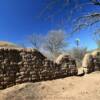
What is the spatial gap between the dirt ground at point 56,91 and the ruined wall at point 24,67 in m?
0.36

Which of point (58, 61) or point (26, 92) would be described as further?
point (58, 61)

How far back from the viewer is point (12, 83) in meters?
10.2

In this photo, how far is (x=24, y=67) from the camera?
35.0ft

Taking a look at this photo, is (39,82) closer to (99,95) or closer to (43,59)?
(43,59)

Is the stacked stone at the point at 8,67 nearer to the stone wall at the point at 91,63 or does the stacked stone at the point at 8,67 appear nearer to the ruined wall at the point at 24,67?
the ruined wall at the point at 24,67

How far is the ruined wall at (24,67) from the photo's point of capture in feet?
33.1

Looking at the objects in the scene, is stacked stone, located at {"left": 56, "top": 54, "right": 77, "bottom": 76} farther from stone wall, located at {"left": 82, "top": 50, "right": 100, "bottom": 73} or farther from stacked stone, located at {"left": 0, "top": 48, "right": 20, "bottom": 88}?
stacked stone, located at {"left": 0, "top": 48, "right": 20, "bottom": 88}

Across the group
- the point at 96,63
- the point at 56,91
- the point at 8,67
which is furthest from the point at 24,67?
the point at 96,63

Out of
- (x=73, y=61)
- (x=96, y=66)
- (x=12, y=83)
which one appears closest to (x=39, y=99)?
(x=12, y=83)

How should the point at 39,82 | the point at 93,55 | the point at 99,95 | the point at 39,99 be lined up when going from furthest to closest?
the point at 93,55
the point at 39,82
the point at 99,95
the point at 39,99

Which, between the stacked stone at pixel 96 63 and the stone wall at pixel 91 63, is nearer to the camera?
the stone wall at pixel 91 63

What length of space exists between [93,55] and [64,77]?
400cm

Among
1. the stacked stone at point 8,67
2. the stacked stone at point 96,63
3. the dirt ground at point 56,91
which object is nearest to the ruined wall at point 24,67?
the stacked stone at point 8,67

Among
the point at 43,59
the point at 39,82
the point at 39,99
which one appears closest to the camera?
the point at 39,99
